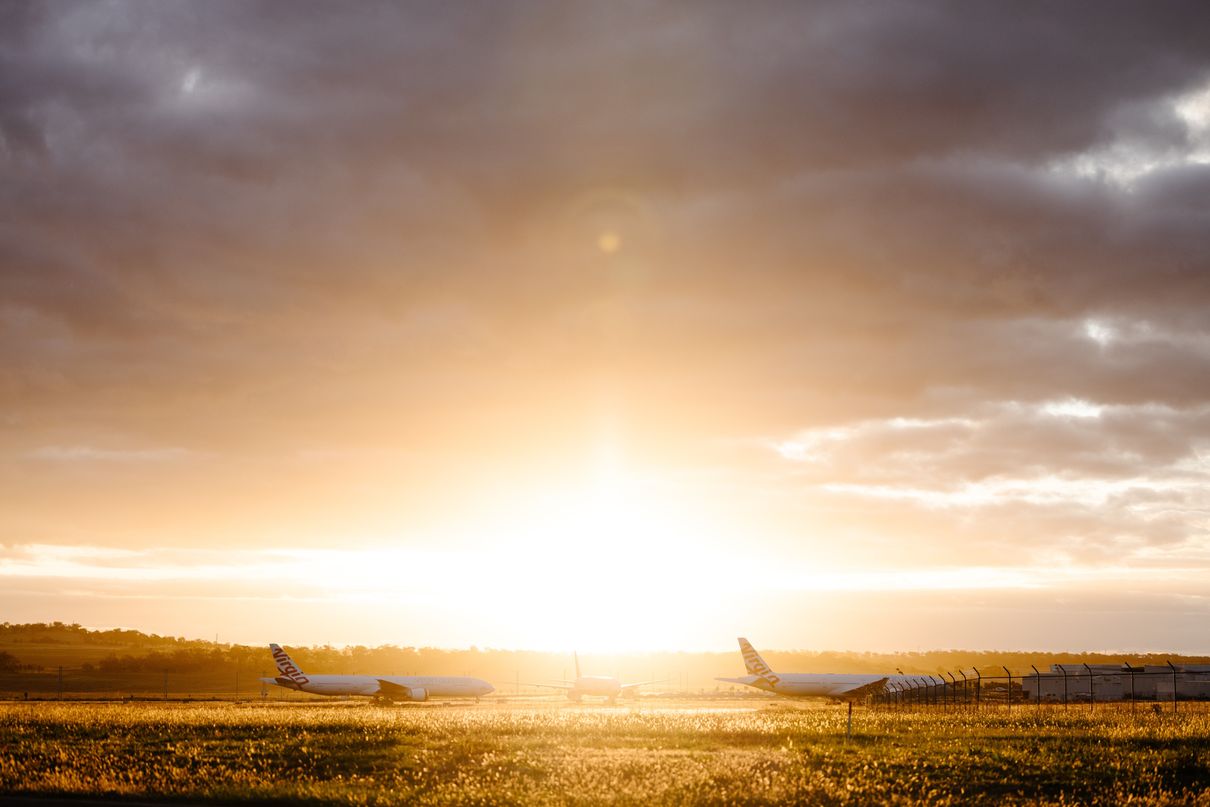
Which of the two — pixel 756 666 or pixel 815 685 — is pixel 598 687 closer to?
pixel 756 666

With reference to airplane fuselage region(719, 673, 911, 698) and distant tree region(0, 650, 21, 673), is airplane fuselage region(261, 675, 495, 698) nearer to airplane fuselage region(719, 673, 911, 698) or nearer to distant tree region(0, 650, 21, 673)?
airplane fuselage region(719, 673, 911, 698)

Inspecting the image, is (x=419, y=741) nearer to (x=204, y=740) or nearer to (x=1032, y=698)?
(x=204, y=740)

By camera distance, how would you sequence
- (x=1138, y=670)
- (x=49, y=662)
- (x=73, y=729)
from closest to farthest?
(x=73, y=729), (x=1138, y=670), (x=49, y=662)

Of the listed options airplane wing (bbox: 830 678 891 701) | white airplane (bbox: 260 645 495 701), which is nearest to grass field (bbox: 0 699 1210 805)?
airplane wing (bbox: 830 678 891 701)

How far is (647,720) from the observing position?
4031 cm

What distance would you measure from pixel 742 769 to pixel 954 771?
18.6 ft

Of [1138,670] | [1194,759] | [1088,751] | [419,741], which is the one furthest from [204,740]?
[1138,670]

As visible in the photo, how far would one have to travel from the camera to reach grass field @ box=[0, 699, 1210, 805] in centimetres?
2162

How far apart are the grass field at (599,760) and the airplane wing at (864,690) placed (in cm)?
4034

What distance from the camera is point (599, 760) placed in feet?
84.7

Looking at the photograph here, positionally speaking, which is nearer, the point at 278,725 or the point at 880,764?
the point at 880,764

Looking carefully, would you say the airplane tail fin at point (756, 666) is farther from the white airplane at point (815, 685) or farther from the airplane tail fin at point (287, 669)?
the airplane tail fin at point (287, 669)

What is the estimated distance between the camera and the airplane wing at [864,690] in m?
79.3

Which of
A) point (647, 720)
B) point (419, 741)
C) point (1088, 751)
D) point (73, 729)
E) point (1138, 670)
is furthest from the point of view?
point (1138, 670)
